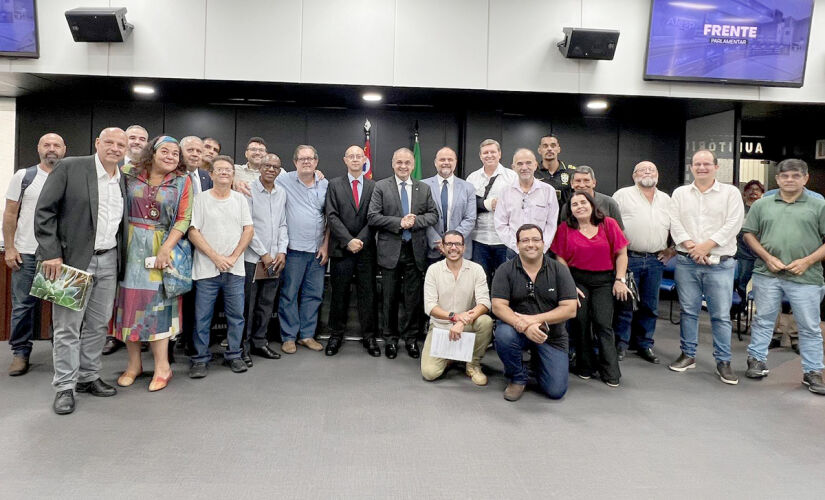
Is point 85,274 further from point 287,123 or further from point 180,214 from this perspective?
point 287,123

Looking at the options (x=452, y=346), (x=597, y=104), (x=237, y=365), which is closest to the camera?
(x=452, y=346)

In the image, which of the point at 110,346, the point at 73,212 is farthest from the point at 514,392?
the point at 110,346

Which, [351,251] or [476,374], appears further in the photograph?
[351,251]

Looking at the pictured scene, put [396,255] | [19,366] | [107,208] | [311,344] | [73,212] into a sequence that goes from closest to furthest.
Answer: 1. [73,212]
2. [107,208]
3. [19,366]
4. [396,255]
5. [311,344]

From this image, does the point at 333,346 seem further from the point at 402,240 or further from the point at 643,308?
the point at 643,308

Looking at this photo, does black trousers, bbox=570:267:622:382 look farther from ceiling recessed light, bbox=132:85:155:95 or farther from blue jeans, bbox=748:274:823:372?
ceiling recessed light, bbox=132:85:155:95

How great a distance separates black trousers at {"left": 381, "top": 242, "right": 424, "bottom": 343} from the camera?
3.80 meters

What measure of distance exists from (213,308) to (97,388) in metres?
0.81

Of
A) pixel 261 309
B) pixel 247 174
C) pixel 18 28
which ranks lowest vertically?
pixel 261 309

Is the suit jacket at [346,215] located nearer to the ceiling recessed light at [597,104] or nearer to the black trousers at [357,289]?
the black trousers at [357,289]

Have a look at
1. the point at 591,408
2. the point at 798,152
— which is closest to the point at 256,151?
the point at 591,408

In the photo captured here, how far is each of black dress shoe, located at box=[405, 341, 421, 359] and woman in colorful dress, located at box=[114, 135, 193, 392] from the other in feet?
5.84

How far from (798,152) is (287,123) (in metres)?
7.53

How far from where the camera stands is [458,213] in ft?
12.8
